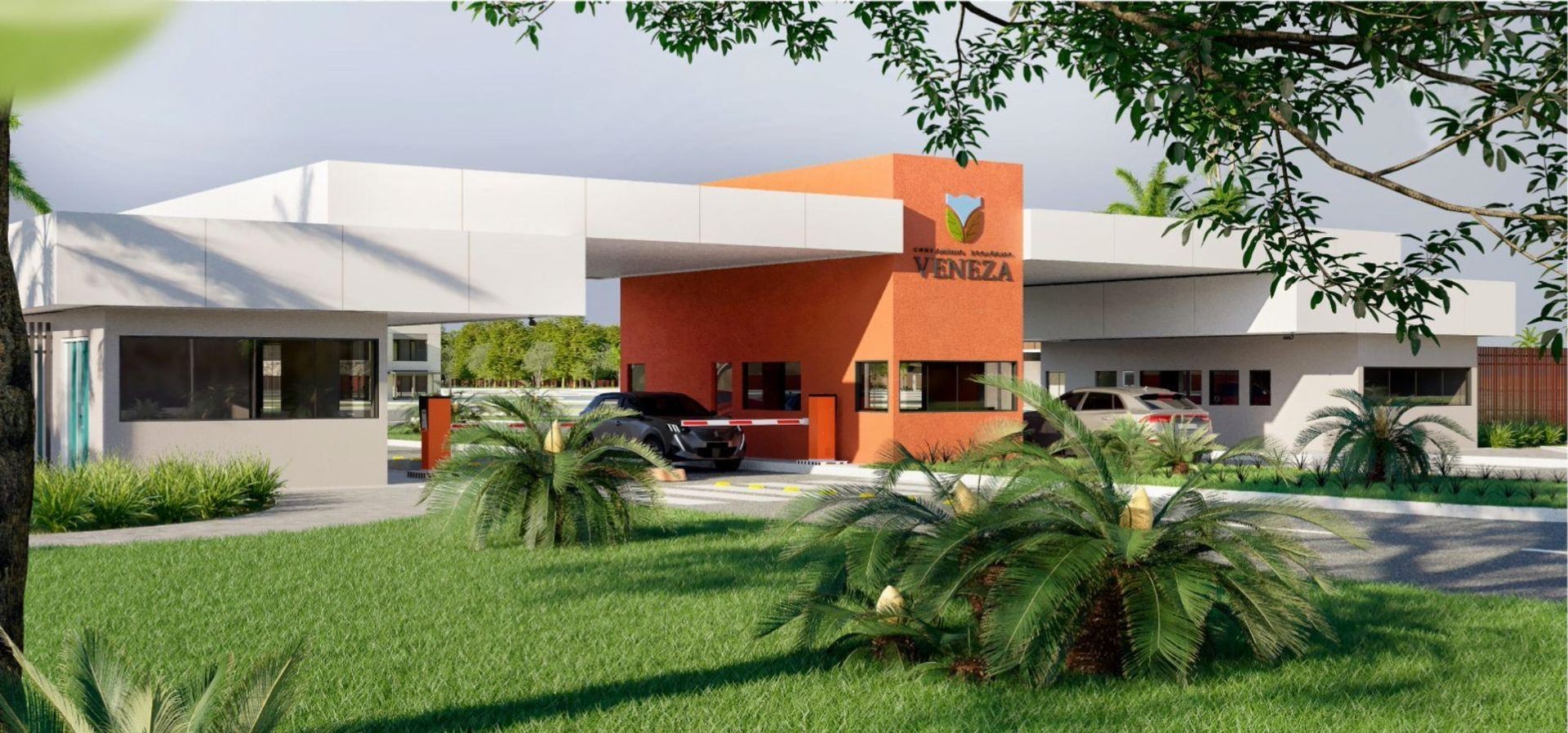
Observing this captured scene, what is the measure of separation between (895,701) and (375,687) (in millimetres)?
2733

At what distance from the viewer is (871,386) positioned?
2752cm

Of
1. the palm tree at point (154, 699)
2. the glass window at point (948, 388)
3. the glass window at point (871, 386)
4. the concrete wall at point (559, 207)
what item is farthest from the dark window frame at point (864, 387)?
the palm tree at point (154, 699)

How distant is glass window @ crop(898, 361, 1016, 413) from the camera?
27.3m

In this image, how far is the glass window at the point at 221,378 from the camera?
21.0 metres

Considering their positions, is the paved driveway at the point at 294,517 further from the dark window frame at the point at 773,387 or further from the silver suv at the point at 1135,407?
the silver suv at the point at 1135,407

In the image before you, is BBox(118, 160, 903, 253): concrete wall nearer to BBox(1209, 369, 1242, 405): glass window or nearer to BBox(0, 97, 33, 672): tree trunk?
BBox(1209, 369, 1242, 405): glass window

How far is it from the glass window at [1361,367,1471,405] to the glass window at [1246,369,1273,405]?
217cm

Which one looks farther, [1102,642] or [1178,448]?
[1178,448]

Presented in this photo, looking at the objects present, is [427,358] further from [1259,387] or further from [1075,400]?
[1075,400]

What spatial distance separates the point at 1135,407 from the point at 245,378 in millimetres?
16150

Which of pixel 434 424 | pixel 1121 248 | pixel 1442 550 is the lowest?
pixel 1442 550

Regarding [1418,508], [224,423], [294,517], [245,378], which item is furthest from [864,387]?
[294,517]

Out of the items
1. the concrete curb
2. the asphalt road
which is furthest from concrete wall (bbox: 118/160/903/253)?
the concrete curb

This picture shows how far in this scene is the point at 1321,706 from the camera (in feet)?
23.7
